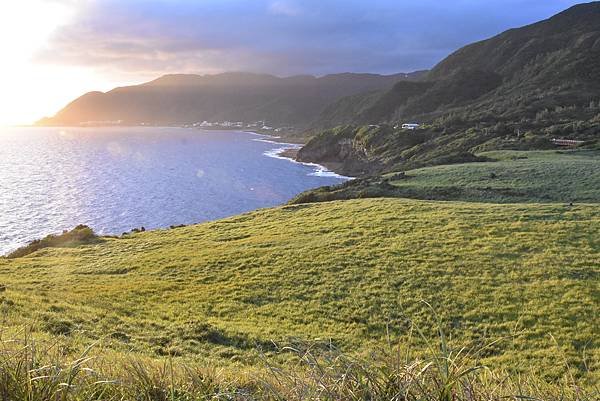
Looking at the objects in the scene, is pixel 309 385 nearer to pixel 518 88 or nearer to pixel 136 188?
pixel 136 188

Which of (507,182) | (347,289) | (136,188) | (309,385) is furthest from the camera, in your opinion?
(136,188)

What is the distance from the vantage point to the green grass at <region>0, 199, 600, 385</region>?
1316cm

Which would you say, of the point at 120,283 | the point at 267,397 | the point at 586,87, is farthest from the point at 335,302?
the point at 586,87

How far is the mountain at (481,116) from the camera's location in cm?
7212

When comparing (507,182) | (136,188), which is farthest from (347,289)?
(136,188)

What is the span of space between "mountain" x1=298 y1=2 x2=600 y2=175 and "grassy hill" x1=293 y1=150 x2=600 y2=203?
33.0 feet

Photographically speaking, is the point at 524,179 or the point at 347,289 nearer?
the point at 347,289

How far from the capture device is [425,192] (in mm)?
39375

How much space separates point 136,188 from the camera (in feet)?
288

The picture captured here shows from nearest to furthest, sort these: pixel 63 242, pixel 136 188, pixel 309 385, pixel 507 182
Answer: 1. pixel 309 385
2. pixel 63 242
3. pixel 507 182
4. pixel 136 188

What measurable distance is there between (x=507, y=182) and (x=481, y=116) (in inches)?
2849

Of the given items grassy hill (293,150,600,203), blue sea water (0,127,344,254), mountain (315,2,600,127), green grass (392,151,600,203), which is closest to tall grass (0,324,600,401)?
grassy hill (293,150,600,203)

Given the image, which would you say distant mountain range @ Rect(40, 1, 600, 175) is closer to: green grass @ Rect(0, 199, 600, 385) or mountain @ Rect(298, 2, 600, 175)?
mountain @ Rect(298, 2, 600, 175)

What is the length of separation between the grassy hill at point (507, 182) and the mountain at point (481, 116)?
10056 millimetres
